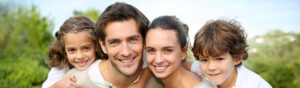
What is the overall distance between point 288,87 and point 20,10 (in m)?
15.1

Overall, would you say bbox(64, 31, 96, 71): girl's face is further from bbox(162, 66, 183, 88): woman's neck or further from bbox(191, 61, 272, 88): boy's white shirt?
bbox(191, 61, 272, 88): boy's white shirt

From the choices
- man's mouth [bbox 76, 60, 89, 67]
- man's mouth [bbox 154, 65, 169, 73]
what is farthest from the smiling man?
man's mouth [bbox 76, 60, 89, 67]

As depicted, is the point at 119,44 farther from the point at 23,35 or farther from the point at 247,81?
the point at 23,35

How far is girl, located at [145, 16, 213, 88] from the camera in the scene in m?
3.05

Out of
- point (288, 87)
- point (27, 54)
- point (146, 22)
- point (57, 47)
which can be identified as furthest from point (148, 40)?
Result: point (27, 54)

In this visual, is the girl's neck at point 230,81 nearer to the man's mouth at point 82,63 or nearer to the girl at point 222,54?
the girl at point 222,54

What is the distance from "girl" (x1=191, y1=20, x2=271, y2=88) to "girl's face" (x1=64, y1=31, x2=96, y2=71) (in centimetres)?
156

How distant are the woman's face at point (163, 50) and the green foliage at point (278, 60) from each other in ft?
23.7

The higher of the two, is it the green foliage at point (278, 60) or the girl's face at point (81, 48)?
the girl's face at point (81, 48)

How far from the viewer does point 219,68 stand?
3.27 metres

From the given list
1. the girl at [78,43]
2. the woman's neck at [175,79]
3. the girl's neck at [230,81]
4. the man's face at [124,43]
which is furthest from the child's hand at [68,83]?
the girl's neck at [230,81]

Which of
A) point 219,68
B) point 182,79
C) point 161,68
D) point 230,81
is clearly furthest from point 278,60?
point 161,68

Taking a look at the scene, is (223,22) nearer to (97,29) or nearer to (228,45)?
(228,45)

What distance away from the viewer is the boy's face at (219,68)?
3281mm
